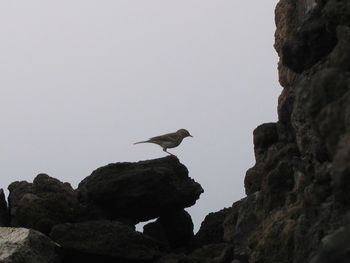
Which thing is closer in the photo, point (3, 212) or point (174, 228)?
point (3, 212)

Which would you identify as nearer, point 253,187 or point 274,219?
point 274,219

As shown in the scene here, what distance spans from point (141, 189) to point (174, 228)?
3.74 meters

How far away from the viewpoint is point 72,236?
2436 centimetres

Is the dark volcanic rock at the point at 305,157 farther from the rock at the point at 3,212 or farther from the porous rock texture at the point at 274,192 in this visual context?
the rock at the point at 3,212

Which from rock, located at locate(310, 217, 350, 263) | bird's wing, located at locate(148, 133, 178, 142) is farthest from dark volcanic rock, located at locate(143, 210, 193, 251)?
rock, located at locate(310, 217, 350, 263)

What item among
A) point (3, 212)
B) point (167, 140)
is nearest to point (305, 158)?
point (167, 140)

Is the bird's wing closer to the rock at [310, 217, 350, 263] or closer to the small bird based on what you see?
the small bird

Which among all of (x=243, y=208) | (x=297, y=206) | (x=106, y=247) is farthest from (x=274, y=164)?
(x=106, y=247)

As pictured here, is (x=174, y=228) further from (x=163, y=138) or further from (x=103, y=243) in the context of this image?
(x=103, y=243)

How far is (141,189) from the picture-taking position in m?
27.2

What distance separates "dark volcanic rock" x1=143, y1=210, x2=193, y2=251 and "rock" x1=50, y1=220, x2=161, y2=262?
511 cm

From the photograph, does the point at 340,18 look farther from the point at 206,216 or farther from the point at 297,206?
the point at 206,216

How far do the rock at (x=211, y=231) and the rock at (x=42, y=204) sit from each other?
5.23 metres

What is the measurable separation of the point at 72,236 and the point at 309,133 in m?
10.7
